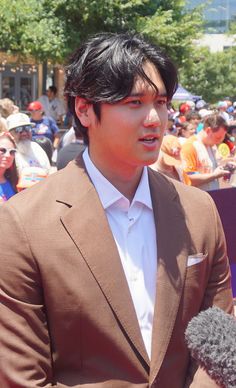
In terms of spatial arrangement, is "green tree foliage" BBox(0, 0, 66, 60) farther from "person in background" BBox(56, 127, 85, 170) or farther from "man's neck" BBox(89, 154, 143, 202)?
"man's neck" BBox(89, 154, 143, 202)

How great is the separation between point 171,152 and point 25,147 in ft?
4.45

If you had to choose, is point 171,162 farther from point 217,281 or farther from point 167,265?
point 167,265

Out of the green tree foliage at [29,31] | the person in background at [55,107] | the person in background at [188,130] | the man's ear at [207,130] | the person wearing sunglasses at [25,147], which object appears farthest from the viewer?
the green tree foliage at [29,31]

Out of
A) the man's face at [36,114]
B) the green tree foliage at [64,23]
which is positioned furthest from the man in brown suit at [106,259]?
the green tree foliage at [64,23]

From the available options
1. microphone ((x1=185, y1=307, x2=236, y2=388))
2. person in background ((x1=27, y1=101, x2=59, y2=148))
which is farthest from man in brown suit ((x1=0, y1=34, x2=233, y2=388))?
person in background ((x1=27, y1=101, x2=59, y2=148))

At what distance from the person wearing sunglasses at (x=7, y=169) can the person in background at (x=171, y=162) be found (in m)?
1.28

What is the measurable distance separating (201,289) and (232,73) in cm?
4997

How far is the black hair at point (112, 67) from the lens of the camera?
1.81 meters

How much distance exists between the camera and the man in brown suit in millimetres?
1783

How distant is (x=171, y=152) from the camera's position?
587 centimetres

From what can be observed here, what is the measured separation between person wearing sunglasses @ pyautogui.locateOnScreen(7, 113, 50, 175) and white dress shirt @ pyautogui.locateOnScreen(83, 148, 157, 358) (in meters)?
3.81

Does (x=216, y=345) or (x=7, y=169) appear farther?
(x=7, y=169)

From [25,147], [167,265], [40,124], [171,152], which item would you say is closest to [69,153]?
[25,147]

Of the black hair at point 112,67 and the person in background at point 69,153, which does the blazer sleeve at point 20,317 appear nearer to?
the black hair at point 112,67
